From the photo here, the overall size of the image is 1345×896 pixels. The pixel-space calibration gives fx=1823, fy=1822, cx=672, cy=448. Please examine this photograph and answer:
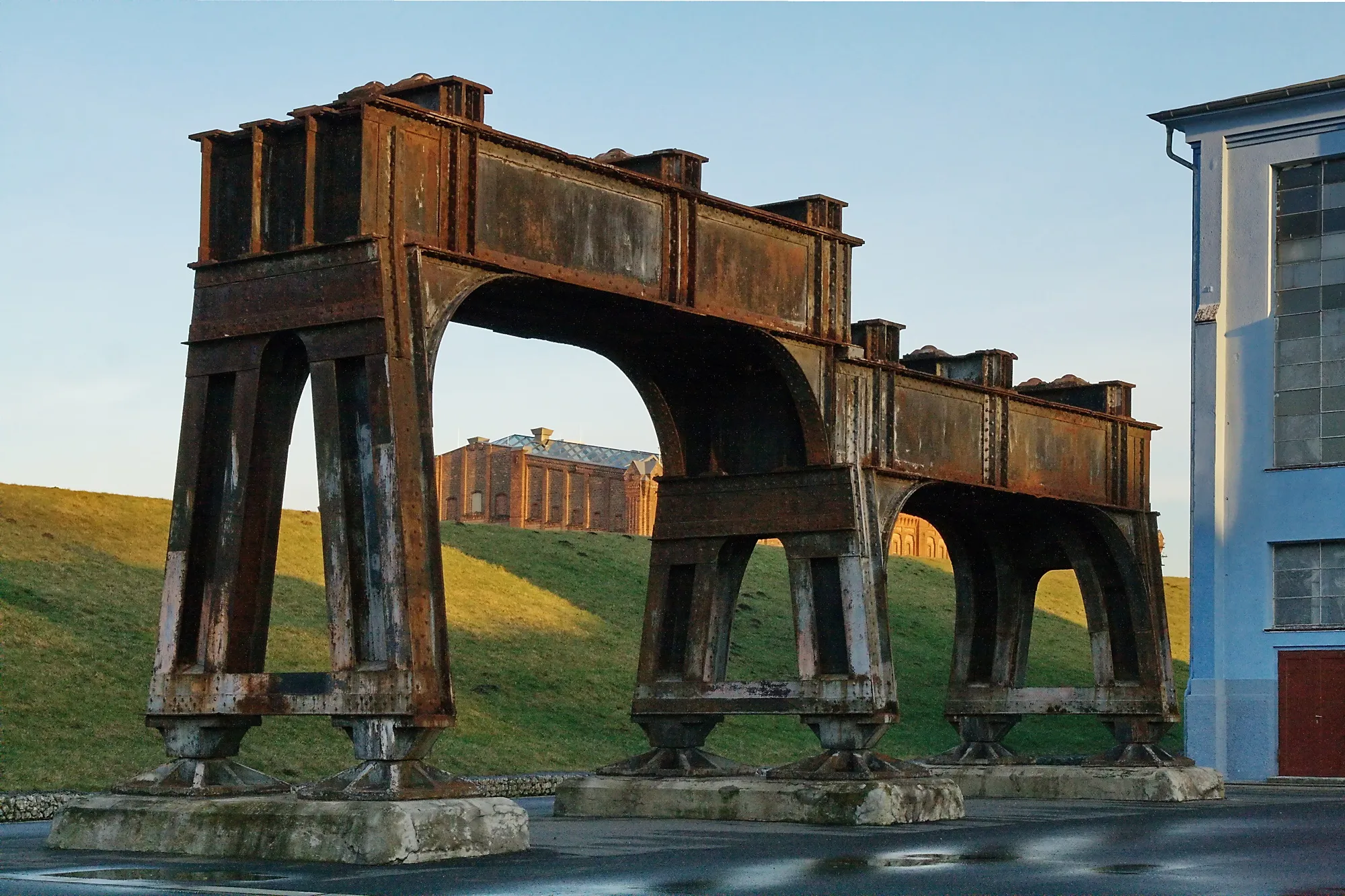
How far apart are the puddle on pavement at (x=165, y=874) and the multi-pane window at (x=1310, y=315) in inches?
932

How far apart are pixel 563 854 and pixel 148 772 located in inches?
158

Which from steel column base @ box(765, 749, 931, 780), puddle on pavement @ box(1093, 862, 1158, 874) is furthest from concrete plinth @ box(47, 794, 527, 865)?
steel column base @ box(765, 749, 931, 780)

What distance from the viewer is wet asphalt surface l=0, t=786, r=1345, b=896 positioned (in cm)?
1321

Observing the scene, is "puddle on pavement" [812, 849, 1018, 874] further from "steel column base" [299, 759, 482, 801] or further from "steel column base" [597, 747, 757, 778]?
"steel column base" [597, 747, 757, 778]

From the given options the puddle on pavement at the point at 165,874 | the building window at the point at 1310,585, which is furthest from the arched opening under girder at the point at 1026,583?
the puddle on pavement at the point at 165,874

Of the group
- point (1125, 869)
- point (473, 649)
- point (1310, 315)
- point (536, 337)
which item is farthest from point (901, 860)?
point (473, 649)

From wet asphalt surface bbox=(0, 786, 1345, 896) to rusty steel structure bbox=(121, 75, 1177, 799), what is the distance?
4.67 ft

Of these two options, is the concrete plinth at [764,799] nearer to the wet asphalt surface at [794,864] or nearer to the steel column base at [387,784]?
the wet asphalt surface at [794,864]

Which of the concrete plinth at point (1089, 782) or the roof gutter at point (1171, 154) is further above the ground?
the roof gutter at point (1171, 154)

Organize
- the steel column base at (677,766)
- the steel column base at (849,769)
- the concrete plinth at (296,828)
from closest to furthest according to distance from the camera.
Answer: the concrete plinth at (296,828) → the steel column base at (849,769) → the steel column base at (677,766)

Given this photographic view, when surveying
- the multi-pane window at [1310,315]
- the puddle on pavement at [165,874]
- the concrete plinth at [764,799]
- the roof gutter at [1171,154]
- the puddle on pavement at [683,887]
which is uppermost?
the roof gutter at [1171,154]

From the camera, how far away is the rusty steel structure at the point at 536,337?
1609 cm

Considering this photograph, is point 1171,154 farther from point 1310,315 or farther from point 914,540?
point 914,540

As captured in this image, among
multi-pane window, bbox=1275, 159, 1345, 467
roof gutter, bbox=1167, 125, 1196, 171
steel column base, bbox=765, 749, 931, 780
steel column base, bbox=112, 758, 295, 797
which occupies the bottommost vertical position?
steel column base, bbox=765, 749, 931, 780
